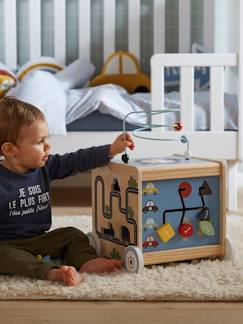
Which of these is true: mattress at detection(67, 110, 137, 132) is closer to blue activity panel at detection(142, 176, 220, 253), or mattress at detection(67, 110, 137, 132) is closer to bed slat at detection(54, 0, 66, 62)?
bed slat at detection(54, 0, 66, 62)

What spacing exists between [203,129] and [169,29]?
79 centimetres

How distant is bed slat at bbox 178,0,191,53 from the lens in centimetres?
306

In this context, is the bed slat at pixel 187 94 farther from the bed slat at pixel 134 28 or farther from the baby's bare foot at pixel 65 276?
the baby's bare foot at pixel 65 276

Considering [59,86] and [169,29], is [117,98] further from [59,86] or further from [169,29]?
[169,29]

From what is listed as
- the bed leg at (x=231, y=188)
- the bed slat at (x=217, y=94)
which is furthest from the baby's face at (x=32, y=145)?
the bed leg at (x=231, y=188)

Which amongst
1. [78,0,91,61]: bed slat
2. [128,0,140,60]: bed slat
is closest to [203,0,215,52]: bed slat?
[128,0,140,60]: bed slat

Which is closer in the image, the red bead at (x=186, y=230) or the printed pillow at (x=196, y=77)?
the red bead at (x=186, y=230)

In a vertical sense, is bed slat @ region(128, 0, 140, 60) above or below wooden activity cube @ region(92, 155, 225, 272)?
above

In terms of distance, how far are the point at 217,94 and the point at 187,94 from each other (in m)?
0.10

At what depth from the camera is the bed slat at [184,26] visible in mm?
3062

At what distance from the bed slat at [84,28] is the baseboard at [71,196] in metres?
0.55

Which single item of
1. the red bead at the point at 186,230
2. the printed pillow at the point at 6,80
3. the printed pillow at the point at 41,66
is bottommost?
the red bead at the point at 186,230

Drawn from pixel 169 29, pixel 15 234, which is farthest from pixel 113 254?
pixel 169 29

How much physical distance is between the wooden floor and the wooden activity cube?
0.69 ft
